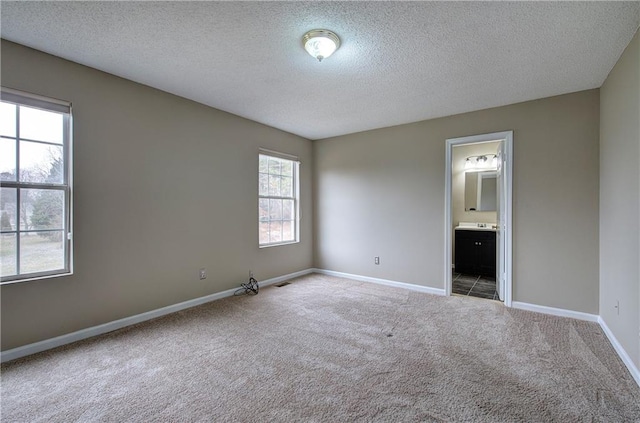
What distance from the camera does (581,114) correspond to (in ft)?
10.4

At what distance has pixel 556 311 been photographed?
332 cm

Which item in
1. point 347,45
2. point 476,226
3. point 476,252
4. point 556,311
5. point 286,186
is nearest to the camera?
point 347,45

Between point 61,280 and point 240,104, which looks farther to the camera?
point 240,104

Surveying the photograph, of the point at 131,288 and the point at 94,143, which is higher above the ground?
the point at 94,143

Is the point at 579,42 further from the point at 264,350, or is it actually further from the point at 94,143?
the point at 94,143

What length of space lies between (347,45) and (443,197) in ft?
8.45

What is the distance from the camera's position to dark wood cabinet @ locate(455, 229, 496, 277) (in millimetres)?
5051

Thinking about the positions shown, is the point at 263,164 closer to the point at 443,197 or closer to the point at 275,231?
the point at 275,231

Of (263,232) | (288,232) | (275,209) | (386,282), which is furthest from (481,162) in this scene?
(263,232)

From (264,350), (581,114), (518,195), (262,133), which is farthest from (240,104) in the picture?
(581,114)

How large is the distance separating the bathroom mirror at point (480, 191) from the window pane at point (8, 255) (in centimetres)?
629

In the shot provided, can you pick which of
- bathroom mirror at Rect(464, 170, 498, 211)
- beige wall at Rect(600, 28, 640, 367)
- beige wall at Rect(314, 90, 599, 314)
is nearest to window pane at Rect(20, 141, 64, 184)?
beige wall at Rect(314, 90, 599, 314)

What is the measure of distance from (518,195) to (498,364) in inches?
82.8

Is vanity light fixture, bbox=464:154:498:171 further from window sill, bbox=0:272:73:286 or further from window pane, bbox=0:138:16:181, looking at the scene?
window pane, bbox=0:138:16:181
